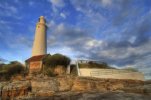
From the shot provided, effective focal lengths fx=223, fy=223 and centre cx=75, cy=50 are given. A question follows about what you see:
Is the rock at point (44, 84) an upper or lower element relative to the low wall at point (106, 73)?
lower

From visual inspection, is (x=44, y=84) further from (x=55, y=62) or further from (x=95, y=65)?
(x=95, y=65)

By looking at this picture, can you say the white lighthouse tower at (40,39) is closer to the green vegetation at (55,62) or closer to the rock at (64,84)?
the green vegetation at (55,62)

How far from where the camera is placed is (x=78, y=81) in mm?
29953

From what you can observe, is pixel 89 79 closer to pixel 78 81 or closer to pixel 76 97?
pixel 78 81

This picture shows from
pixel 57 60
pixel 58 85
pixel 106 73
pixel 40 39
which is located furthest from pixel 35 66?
pixel 106 73

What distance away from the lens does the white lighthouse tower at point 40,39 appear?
48.9 m

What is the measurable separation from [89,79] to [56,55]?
10663 millimetres

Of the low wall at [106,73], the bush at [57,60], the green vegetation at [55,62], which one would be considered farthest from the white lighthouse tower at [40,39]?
the low wall at [106,73]

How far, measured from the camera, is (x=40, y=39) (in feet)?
165

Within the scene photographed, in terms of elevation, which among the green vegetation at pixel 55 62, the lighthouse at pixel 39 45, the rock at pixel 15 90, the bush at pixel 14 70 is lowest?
the rock at pixel 15 90

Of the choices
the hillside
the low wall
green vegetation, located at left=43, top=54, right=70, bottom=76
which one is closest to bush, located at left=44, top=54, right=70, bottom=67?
green vegetation, located at left=43, top=54, right=70, bottom=76

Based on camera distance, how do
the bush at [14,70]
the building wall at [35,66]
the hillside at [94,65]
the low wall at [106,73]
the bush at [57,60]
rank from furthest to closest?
the building wall at [35,66] < the bush at [14,70] < the hillside at [94,65] < the bush at [57,60] < the low wall at [106,73]

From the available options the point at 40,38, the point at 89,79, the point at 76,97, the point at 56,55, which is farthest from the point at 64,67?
the point at 76,97

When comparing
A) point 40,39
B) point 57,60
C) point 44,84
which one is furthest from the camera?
point 40,39
